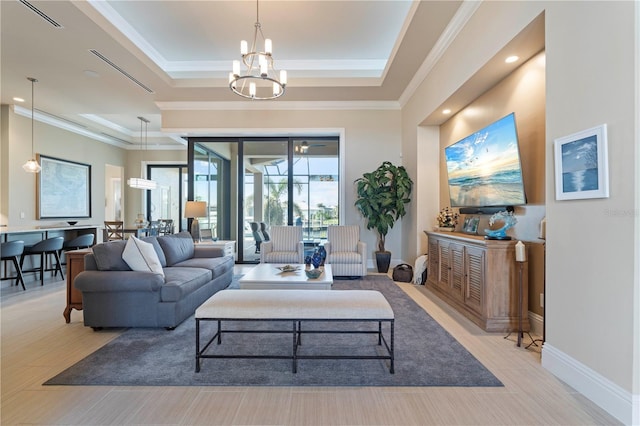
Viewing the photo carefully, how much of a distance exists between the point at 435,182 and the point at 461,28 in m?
2.42

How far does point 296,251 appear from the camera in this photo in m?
5.29

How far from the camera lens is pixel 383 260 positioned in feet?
18.4

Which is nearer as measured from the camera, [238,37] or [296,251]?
[238,37]

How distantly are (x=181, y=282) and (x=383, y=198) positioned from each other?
3.66m

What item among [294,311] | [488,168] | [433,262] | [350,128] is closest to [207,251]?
[294,311]

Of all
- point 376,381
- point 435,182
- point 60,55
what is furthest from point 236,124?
point 376,381

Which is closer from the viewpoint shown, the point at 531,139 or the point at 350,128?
the point at 531,139

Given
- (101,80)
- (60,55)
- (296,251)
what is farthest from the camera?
(296,251)

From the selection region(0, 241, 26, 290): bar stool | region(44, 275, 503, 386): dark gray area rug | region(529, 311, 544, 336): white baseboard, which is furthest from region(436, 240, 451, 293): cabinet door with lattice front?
region(0, 241, 26, 290): bar stool

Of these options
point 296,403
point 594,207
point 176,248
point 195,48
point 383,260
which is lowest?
point 296,403

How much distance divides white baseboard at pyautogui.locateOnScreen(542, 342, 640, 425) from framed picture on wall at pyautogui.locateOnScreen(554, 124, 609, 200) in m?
1.12

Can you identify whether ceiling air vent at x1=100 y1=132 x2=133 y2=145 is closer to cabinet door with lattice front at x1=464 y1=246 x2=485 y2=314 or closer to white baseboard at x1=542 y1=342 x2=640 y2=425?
cabinet door with lattice front at x1=464 y1=246 x2=485 y2=314

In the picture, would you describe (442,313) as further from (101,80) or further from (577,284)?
(101,80)

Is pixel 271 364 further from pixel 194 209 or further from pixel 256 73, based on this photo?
pixel 256 73
